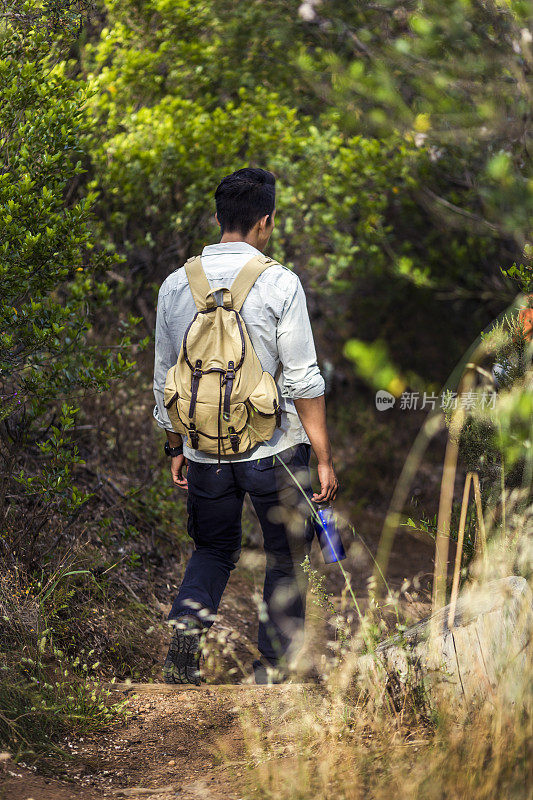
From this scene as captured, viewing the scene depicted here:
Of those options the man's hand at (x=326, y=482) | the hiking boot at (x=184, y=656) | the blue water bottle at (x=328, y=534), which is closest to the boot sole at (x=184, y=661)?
the hiking boot at (x=184, y=656)

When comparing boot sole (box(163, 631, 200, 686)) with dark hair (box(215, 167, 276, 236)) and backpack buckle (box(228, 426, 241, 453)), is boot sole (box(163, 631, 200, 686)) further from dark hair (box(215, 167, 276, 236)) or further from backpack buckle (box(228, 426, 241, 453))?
dark hair (box(215, 167, 276, 236))

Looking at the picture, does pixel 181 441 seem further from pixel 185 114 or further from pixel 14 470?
pixel 185 114

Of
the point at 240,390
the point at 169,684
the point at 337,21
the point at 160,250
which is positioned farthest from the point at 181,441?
the point at 337,21

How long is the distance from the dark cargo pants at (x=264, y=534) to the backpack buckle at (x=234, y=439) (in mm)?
98

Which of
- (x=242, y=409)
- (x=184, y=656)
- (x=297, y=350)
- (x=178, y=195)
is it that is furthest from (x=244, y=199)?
(x=178, y=195)

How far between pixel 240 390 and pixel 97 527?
1.60m

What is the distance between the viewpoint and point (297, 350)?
2814 millimetres

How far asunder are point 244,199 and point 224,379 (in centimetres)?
70

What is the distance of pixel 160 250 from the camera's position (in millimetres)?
5484

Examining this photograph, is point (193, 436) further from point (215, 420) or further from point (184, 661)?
point (184, 661)

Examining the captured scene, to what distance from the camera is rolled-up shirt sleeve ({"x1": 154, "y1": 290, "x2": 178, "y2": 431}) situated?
119 inches

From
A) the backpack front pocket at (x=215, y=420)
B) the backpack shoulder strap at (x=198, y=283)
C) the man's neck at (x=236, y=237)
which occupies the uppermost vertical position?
the man's neck at (x=236, y=237)

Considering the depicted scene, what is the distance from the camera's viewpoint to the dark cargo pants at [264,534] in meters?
2.91

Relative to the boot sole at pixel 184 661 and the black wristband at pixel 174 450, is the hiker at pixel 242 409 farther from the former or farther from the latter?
the black wristband at pixel 174 450
